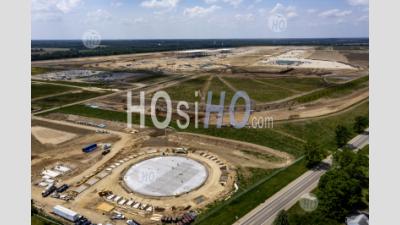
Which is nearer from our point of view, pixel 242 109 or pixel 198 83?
pixel 242 109

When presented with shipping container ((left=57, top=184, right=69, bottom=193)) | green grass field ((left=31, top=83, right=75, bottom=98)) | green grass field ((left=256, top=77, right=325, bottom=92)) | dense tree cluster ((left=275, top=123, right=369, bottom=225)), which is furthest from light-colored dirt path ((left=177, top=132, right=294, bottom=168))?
green grass field ((left=31, top=83, right=75, bottom=98))

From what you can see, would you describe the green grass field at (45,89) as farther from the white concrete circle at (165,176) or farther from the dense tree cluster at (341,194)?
the dense tree cluster at (341,194)

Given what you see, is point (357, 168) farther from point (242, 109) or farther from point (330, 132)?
point (242, 109)

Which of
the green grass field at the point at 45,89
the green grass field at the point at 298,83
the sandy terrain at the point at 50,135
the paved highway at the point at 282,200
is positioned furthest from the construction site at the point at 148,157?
the green grass field at the point at 45,89

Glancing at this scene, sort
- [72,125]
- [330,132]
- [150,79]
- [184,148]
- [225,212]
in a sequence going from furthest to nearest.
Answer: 1. [150,79]
2. [72,125]
3. [330,132]
4. [184,148]
5. [225,212]

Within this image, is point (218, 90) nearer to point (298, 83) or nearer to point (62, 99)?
point (298, 83)

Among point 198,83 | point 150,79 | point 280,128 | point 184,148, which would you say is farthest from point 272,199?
point 150,79
